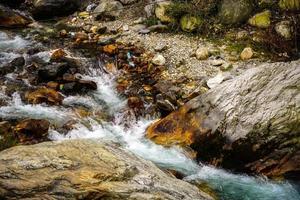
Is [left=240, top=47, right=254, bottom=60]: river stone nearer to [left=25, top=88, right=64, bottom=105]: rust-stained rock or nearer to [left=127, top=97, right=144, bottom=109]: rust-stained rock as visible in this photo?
[left=127, top=97, right=144, bottom=109]: rust-stained rock

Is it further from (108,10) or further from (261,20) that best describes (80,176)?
(108,10)

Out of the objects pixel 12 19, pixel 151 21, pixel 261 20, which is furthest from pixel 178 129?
pixel 12 19

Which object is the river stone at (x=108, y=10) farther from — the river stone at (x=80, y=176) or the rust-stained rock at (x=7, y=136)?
the river stone at (x=80, y=176)

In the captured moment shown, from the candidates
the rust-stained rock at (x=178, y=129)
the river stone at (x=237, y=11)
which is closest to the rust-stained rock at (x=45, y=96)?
the rust-stained rock at (x=178, y=129)

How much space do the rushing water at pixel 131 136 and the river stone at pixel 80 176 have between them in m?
1.38

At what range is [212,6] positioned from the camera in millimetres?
8734

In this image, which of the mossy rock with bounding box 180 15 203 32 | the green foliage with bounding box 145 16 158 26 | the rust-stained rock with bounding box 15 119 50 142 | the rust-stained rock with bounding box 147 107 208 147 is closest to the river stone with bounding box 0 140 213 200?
the rust-stained rock with bounding box 147 107 208 147

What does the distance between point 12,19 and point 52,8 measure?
1046 mm

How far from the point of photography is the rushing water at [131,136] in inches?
188

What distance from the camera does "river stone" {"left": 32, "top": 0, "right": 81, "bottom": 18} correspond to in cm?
1026

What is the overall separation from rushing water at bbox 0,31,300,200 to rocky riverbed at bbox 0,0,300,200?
0.06 feet

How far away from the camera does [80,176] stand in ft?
10.1

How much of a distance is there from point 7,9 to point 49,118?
209 inches

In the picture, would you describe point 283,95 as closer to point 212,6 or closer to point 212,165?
point 212,165
